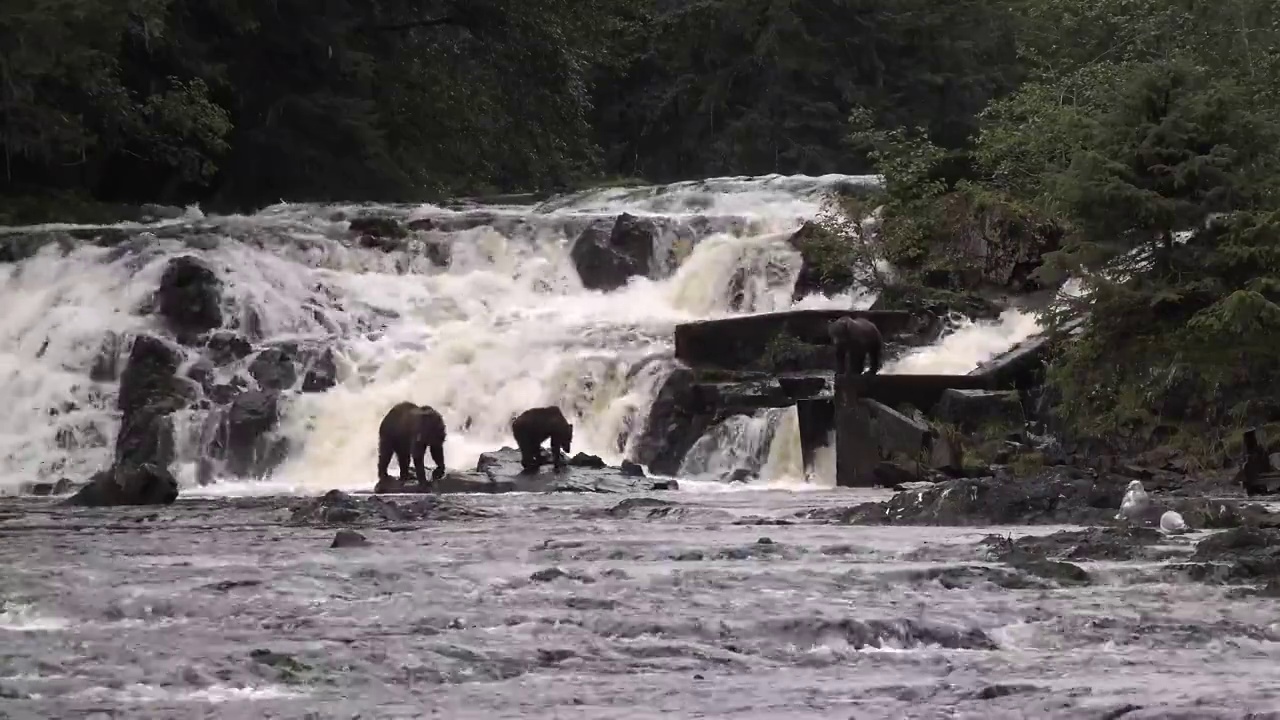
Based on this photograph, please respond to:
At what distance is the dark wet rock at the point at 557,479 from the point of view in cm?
1440

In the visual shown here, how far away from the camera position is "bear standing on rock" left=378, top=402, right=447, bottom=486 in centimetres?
1500

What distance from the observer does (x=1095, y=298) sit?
15.5 meters

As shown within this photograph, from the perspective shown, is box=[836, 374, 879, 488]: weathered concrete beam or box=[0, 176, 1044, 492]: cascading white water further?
box=[0, 176, 1044, 492]: cascading white water

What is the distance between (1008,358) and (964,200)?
5461mm

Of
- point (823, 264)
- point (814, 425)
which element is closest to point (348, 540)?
point (814, 425)

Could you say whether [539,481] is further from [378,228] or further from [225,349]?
[378,228]

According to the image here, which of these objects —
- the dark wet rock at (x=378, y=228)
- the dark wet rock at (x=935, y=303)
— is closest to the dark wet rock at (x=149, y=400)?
the dark wet rock at (x=378, y=228)

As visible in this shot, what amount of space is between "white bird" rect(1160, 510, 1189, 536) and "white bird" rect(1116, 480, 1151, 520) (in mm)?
332

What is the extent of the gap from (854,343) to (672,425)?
7.81 feet

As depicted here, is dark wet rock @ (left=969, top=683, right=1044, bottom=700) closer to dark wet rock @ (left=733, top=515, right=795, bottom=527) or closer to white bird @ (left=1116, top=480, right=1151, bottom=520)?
white bird @ (left=1116, top=480, right=1151, bottom=520)

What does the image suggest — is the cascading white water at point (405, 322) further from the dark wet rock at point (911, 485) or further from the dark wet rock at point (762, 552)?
the dark wet rock at point (762, 552)

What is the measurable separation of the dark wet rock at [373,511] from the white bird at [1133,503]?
4360 mm

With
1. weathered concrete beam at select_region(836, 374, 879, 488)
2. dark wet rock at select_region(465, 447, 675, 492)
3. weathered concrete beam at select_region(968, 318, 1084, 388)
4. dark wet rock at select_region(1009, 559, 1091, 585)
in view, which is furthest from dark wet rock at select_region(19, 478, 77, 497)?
dark wet rock at select_region(1009, 559, 1091, 585)

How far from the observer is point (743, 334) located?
1898 centimetres
